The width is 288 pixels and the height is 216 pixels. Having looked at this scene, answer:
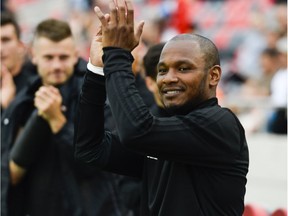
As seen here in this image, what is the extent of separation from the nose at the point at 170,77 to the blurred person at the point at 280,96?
446 cm

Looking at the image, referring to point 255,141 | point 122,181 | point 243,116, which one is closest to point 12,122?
point 122,181

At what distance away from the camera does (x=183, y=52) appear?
3447 millimetres

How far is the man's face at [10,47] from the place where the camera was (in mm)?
6406

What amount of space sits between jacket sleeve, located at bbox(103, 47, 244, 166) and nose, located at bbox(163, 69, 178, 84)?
16 cm

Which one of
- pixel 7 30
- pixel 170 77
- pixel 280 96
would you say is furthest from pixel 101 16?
pixel 280 96

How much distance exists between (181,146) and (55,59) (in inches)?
91.6

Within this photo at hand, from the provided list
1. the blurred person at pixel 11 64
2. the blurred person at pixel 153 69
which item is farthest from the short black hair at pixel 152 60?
the blurred person at pixel 11 64

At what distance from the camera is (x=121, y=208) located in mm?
5188

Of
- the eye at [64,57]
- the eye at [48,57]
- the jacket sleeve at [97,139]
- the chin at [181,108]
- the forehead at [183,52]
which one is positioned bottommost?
the jacket sleeve at [97,139]

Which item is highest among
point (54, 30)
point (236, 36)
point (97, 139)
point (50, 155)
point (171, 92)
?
point (236, 36)

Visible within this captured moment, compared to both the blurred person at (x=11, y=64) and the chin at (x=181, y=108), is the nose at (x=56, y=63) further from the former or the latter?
the chin at (x=181, y=108)

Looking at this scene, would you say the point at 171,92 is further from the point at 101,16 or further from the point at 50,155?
the point at 50,155

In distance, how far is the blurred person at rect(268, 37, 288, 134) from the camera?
7.75m

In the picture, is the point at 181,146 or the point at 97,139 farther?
the point at 97,139
